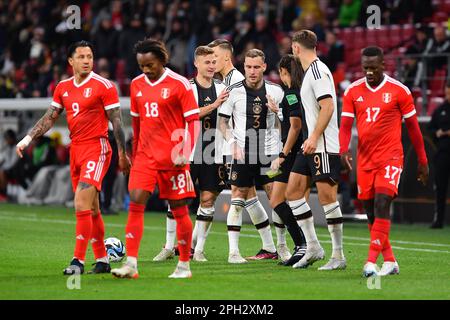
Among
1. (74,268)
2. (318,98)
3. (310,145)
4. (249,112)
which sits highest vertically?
(318,98)

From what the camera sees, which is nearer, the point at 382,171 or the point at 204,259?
the point at 382,171

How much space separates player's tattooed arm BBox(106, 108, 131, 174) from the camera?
9949 millimetres

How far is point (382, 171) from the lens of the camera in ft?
33.1

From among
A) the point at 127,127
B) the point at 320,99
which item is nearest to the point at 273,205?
the point at 320,99

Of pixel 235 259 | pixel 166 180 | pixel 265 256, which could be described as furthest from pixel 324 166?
pixel 265 256

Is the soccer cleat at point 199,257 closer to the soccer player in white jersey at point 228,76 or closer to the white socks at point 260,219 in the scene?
the soccer player in white jersey at point 228,76

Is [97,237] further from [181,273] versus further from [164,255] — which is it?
[164,255]

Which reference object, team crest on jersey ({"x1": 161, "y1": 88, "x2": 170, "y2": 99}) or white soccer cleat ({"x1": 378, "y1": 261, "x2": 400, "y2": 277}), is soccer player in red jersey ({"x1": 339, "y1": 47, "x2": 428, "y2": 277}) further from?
team crest on jersey ({"x1": 161, "y1": 88, "x2": 170, "y2": 99})

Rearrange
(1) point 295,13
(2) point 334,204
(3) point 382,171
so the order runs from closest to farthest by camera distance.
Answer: (3) point 382,171
(2) point 334,204
(1) point 295,13

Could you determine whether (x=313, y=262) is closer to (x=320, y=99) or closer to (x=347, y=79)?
(x=320, y=99)

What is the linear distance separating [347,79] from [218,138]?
9070 millimetres

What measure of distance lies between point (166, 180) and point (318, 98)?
1.96 meters

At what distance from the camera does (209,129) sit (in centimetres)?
1269

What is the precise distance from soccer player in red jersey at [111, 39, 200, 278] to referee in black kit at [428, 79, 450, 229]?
884cm
